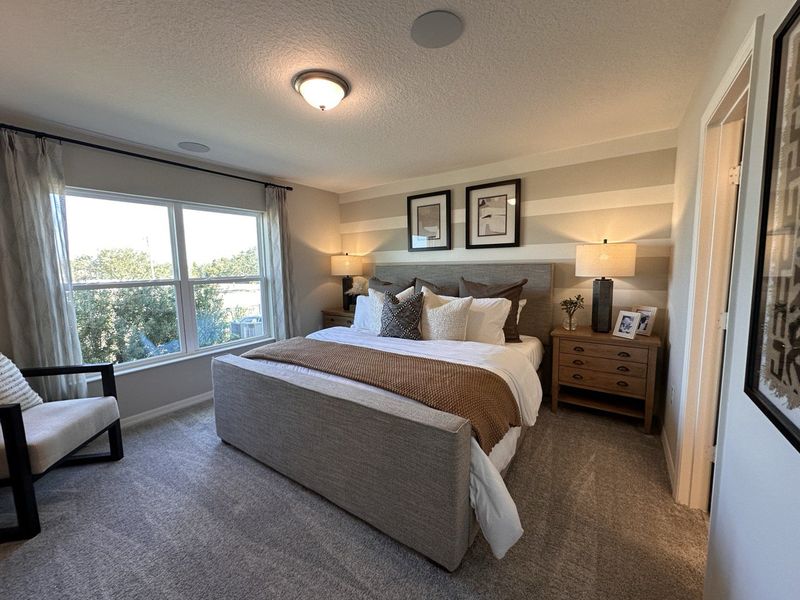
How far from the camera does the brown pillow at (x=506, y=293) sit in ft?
9.27

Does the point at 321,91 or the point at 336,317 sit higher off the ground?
the point at 321,91

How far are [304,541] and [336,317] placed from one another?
283cm

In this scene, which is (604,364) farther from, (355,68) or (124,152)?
(124,152)

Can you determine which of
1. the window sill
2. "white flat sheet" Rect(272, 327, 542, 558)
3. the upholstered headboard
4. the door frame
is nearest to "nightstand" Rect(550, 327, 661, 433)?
the upholstered headboard

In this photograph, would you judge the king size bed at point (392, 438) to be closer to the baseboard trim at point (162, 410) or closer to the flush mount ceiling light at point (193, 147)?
the baseboard trim at point (162, 410)

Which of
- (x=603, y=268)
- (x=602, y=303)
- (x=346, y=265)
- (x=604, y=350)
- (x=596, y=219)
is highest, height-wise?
(x=596, y=219)

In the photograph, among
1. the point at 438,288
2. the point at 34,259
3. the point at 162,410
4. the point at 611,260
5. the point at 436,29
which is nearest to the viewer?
the point at 436,29

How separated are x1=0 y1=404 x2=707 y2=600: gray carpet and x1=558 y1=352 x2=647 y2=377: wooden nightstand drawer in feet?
1.86

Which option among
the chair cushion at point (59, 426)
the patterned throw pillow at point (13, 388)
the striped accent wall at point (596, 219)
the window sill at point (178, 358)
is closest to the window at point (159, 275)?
the window sill at point (178, 358)

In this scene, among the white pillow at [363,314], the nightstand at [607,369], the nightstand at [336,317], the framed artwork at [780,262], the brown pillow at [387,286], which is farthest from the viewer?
the nightstand at [336,317]

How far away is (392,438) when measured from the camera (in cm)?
150

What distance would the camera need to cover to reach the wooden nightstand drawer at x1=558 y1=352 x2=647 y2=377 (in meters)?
2.47

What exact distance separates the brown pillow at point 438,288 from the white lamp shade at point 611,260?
1297 millimetres

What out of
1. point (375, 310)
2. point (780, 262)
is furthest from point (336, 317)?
point (780, 262)
